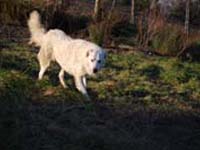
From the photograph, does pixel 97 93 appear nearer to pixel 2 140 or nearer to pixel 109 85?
pixel 109 85

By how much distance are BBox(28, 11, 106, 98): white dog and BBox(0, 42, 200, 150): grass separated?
233mm

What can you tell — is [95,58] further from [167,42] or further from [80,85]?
[167,42]

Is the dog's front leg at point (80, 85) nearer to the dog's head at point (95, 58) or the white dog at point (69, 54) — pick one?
the white dog at point (69, 54)

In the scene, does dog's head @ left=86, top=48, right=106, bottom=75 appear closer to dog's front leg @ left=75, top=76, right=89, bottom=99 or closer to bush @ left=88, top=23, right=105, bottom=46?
dog's front leg @ left=75, top=76, right=89, bottom=99

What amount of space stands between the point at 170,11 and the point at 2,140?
10800mm

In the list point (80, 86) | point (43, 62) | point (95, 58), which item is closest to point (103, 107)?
point (80, 86)

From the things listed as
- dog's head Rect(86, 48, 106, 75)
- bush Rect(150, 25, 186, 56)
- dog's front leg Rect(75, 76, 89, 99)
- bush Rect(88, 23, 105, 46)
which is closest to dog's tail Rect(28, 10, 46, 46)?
dog's front leg Rect(75, 76, 89, 99)

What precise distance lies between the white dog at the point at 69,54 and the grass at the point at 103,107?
0.76 feet

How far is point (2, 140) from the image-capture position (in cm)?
720

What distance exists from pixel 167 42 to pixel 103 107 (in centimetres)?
439

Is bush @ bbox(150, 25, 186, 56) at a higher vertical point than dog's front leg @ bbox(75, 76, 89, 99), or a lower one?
lower

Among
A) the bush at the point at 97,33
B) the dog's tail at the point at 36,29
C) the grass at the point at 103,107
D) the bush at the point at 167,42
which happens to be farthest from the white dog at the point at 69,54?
the bush at the point at 167,42

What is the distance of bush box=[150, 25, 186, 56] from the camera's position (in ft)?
45.8

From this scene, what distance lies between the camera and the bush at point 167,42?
13961 millimetres
